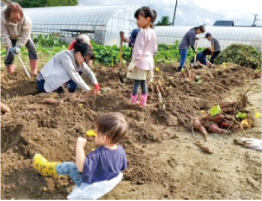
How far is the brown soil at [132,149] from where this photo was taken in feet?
6.78

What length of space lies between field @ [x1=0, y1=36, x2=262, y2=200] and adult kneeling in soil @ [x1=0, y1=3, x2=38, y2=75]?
924 millimetres

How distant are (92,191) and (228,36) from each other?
652 inches

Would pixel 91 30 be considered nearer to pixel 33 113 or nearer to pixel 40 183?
pixel 33 113

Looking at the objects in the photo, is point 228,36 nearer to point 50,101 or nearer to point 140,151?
point 50,101

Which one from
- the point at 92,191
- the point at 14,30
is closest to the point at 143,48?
the point at 92,191

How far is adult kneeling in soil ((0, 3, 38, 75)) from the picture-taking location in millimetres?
4305

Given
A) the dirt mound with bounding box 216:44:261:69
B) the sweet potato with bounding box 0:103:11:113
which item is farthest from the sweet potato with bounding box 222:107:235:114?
the dirt mound with bounding box 216:44:261:69

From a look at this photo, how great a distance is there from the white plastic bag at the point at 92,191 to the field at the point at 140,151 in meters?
0.14

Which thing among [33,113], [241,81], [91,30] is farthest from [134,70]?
[91,30]

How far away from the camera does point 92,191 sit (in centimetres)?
184

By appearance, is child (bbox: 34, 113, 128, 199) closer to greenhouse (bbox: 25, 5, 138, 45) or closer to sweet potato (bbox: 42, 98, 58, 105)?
sweet potato (bbox: 42, 98, 58, 105)

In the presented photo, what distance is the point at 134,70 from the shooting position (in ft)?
12.1

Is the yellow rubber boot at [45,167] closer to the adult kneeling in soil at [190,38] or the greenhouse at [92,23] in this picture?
the adult kneeling in soil at [190,38]

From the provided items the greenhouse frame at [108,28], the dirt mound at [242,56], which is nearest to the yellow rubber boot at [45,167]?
the dirt mound at [242,56]
